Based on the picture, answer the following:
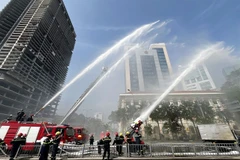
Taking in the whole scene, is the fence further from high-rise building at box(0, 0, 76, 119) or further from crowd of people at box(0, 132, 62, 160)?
high-rise building at box(0, 0, 76, 119)

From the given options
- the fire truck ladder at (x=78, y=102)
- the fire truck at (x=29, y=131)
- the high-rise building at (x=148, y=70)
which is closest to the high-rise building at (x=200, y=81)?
the high-rise building at (x=148, y=70)

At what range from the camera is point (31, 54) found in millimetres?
65562

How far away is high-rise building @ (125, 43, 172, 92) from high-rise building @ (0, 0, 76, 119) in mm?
52897

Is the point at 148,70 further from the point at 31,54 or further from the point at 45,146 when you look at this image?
the point at 45,146

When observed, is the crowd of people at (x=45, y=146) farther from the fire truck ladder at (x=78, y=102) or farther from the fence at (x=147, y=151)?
the fire truck ladder at (x=78, y=102)

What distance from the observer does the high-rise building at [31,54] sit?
54.3m

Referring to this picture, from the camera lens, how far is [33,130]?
12.7 meters

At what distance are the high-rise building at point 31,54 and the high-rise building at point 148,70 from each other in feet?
174

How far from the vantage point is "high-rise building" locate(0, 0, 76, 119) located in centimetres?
5428

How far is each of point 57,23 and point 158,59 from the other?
3323 inches

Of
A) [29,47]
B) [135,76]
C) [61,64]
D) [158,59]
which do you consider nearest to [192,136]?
[135,76]

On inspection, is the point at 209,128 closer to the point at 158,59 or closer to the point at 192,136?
the point at 192,136

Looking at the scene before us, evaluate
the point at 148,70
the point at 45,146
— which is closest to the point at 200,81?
the point at 148,70

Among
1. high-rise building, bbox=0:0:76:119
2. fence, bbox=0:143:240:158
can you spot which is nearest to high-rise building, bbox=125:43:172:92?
high-rise building, bbox=0:0:76:119
